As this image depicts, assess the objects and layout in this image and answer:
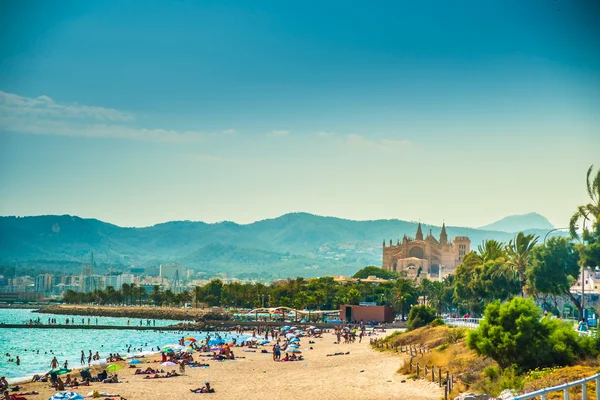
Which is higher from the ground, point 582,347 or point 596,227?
point 596,227

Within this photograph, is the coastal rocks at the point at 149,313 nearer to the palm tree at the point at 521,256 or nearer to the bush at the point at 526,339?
the palm tree at the point at 521,256

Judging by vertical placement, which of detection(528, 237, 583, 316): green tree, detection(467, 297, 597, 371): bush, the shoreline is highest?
detection(528, 237, 583, 316): green tree

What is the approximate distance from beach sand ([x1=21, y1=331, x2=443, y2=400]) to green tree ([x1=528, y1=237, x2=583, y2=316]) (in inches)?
425

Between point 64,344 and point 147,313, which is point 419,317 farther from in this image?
point 147,313

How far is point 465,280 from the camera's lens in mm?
70875

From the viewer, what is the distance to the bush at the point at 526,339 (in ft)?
81.2

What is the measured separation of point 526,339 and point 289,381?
16.6 m

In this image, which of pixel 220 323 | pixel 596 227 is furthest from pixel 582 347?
pixel 220 323

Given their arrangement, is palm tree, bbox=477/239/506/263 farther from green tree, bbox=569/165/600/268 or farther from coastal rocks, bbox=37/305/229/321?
coastal rocks, bbox=37/305/229/321

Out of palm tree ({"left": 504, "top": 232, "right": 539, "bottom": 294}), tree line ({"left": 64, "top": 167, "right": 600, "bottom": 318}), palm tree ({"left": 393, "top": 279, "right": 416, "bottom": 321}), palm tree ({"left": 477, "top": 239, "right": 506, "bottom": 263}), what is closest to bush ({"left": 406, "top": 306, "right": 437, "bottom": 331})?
tree line ({"left": 64, "top": 167, "right": 600, "bottom": 318})

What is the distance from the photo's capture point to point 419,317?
59.5 metres

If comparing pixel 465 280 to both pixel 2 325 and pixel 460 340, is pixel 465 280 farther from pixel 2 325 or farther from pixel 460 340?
pixel 2 325

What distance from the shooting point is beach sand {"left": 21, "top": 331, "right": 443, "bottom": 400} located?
3150 centimetres

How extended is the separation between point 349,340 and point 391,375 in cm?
3218
